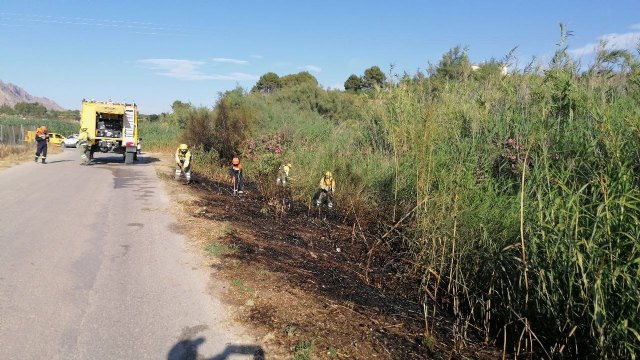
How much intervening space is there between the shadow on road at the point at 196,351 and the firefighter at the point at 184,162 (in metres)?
10.7

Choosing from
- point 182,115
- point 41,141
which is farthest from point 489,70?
point 182,115

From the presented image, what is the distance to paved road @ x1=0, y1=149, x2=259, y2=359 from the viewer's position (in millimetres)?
3926

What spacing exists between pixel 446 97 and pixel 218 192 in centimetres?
764

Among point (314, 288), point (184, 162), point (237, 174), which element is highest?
point (184, 162)

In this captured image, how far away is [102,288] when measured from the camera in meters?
5.16

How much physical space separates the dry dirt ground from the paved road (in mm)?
328

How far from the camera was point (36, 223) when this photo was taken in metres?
7.99

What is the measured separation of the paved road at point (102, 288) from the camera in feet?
12.9

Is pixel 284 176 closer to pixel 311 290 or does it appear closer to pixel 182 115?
pixel 311 290

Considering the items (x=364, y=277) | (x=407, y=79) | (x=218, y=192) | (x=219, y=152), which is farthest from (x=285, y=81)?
(x=364, y=277)

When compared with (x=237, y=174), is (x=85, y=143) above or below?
above

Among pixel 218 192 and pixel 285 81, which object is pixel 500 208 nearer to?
pixel 218 192

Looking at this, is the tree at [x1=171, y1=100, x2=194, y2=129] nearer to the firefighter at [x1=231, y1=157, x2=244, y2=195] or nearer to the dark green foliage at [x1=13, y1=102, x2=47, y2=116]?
the firefighter at [x1=231, y1=157, x2=244, y2=195]

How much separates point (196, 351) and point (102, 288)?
190cm
